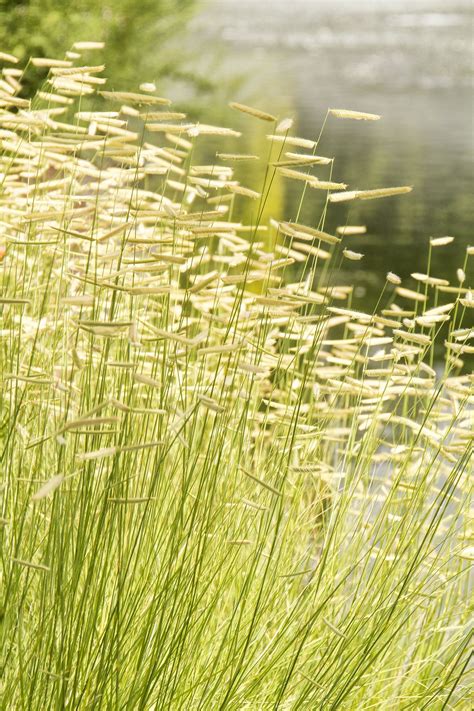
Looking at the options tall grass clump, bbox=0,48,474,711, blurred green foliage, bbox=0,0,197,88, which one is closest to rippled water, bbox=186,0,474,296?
blurred green foliage, bbox=0,0,197,88

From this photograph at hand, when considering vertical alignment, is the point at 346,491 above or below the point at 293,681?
above

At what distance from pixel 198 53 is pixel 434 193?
5737 millimetres

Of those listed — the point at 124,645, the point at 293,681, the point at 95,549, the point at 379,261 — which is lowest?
the point at 379,261

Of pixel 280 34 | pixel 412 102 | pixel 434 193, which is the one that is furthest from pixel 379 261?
pixel 280 34

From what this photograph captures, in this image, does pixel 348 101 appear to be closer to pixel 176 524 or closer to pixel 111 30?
pixel 111 30

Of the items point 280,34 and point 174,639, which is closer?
point 174,639

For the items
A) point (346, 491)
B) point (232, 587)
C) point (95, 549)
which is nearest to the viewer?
point (95, 549)

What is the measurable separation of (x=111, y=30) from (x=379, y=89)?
1554cm

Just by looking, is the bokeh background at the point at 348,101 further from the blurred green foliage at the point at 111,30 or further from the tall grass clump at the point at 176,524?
the tall grass clump at the point at 176,524

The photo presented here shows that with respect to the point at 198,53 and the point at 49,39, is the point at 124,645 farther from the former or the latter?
the point at 198,53

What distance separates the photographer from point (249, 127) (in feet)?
57.7

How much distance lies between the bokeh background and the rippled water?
0.11 ft

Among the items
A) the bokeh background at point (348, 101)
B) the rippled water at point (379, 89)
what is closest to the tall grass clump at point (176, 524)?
the bokeh background at point (348, 101)

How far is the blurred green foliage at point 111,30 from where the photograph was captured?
990 cm
